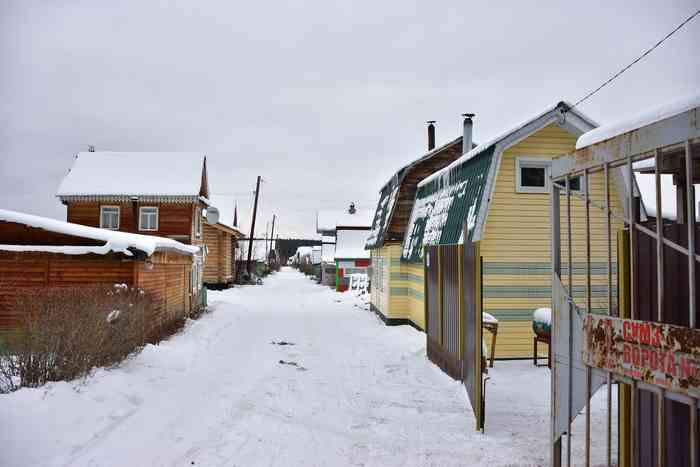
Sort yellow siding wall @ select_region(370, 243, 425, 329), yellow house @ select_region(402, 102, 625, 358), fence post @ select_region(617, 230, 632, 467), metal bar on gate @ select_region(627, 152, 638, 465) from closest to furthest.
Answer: metal bar on gate @ select_region(627, 152, 638, 465) → fence post @ select_region(617, 230, 632, 467) → yellow house @ select_region(402, 102, 625, 358) → yellow siding wall @ select_region(370, 243, 425, 329)

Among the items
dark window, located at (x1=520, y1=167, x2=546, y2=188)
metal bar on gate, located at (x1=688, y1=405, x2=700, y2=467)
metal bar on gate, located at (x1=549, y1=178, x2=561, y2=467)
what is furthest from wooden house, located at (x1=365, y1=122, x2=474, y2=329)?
metal bar on gate, located at (x1=688, y1=405, x2=700, y2=467)

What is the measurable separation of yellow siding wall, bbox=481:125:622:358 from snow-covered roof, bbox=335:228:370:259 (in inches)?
1195

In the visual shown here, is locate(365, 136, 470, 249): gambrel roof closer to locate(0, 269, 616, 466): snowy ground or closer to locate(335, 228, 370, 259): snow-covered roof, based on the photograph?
locate(0, 269, 616, 466): snowy ground

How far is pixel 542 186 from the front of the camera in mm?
12406

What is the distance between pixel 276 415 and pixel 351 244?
1441 inches

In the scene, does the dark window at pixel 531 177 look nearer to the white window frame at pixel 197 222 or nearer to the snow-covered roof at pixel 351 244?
the white window frame at pixel 197 222

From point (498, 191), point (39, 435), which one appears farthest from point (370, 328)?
point (39, 435)

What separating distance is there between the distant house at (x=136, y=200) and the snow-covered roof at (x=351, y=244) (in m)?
17.9

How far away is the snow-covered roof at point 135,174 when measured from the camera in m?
25.5

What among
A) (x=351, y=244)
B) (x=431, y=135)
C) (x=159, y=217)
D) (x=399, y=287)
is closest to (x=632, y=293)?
(x=399, y=287)

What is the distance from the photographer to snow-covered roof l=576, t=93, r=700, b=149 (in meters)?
3.92

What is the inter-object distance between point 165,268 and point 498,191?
32.7 ft

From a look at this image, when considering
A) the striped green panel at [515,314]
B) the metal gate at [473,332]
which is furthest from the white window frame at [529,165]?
the metal gate at [473,332]

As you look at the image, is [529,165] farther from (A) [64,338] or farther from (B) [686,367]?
(A) [64,338]
